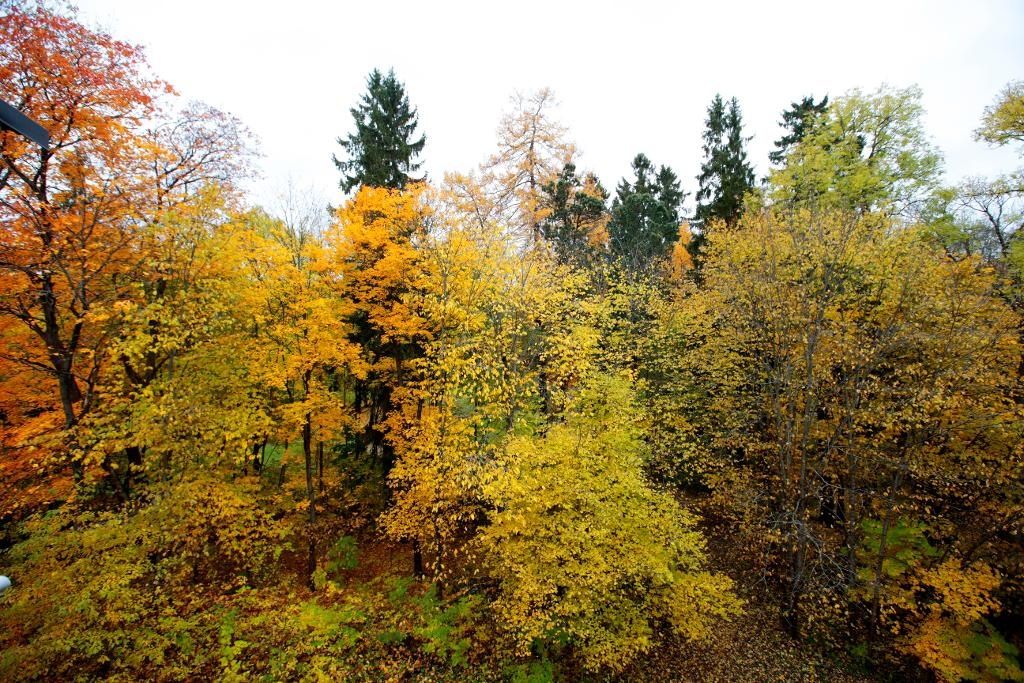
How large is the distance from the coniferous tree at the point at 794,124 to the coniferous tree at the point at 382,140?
996 inches

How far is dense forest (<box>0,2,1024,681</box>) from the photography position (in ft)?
33.5

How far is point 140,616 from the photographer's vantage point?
33.6 ft

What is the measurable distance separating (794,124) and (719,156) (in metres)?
5.43

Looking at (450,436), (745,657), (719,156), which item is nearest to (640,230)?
(719,156)

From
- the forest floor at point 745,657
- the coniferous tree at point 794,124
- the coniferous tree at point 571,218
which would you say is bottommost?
the forest floor at point 745,657

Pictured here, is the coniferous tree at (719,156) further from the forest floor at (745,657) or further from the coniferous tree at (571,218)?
the forest floor at (745,657)

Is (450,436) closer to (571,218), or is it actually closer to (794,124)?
(571,218)

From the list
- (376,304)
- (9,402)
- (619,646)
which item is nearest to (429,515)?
(619,646)

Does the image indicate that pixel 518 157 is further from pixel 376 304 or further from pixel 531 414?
pixel 531 414

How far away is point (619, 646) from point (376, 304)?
14.0 m

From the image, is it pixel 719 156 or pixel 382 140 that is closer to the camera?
pixel 382 140

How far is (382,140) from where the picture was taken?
72.7ft

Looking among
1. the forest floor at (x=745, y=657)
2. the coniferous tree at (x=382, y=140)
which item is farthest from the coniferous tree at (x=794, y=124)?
the forest floor at (x=745, y=657)

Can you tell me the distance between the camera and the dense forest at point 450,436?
10.2m
